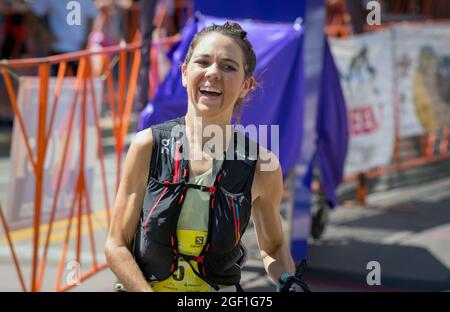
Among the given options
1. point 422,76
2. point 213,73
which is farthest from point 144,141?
point 422,76

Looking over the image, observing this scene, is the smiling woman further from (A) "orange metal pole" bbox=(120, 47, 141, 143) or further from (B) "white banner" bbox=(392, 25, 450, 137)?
(B) "white banner" bbox=(392, 25, 450, 137)

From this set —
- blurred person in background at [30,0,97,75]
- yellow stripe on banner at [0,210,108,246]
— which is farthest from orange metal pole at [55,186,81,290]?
blurred person in background at [30,0,97,75]

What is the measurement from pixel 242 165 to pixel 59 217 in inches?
143

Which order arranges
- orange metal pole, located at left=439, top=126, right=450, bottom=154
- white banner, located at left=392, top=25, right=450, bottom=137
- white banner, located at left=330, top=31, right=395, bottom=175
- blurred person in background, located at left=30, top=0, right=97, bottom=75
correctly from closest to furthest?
white banner, located at left=330, top=31, right=395, bottom=175 < white banner, located at left=392, top=25, right=450, bottom=137 < orange metal pole, located at left=439, top=126, right=450, bottom=154 < blurred person in background, located at left=30, top=0, right=97, bottom=75

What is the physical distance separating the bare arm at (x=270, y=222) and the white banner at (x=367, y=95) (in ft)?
18.9

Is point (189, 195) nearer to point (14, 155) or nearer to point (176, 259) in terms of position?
point (176, 259)

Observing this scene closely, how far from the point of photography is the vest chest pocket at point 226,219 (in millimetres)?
2355

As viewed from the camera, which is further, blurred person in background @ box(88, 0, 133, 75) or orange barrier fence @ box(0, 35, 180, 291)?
blurred person in background @ box(88, 0, 133, 75)

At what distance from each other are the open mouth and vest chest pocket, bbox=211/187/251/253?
30cm

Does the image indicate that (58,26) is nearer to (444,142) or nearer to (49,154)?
(444,142)

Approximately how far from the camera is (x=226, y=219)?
2.37 metres

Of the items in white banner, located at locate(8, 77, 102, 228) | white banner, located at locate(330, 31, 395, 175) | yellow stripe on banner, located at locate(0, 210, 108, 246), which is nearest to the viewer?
white banner, located at locate(8, 77, 102, 228)

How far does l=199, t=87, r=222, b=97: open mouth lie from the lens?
93.4 inches

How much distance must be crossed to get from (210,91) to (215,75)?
5cm
